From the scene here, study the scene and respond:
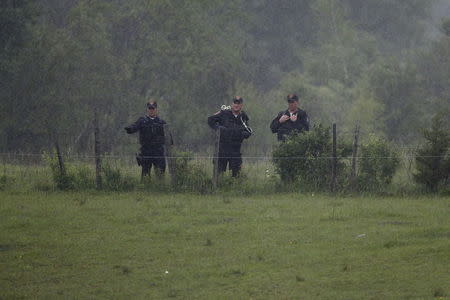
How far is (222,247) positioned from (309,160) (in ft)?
22.4

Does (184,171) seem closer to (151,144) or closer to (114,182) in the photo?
(151,144)

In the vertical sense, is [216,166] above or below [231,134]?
below

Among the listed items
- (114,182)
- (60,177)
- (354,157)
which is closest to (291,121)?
(354,157)

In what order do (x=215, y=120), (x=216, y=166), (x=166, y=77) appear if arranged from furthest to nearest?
(x=166, y=77)
(x=215, y=120)
(x=216, y=166)

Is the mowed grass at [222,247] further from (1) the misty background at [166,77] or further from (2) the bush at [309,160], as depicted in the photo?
(1) the misty background at [166,77]

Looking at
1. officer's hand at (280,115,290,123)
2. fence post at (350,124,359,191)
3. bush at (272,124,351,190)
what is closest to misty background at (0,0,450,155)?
officer's hand at (280,115,290,123)

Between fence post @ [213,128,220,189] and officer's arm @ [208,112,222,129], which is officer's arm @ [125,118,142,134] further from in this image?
fence post @ [213,128,220,189]

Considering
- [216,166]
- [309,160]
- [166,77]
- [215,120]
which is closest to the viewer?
[216,166]

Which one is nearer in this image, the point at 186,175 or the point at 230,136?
the point at 186,175

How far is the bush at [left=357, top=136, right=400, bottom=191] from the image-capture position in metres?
21.0

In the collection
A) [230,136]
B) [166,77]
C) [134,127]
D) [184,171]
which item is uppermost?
[166,77]

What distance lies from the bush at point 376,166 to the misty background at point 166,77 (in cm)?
1365

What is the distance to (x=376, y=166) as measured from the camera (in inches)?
830

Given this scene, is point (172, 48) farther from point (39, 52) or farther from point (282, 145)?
point (282, 145)
